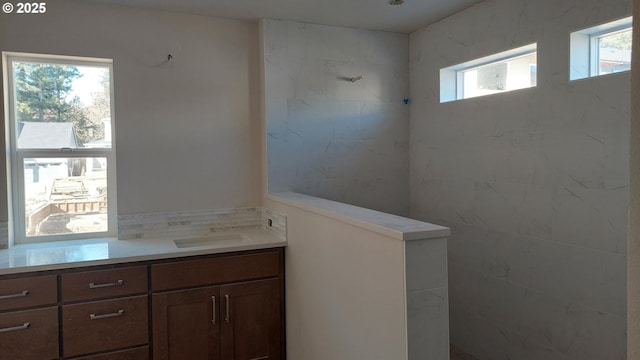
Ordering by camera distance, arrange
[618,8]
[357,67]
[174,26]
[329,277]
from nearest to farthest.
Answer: [618,8]
[329,277]
[174,26]
[357,67]

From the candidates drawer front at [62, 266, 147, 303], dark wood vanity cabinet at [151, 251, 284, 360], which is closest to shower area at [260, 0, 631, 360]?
dark wood vanity cabinet at [151, 251, 284, 360]

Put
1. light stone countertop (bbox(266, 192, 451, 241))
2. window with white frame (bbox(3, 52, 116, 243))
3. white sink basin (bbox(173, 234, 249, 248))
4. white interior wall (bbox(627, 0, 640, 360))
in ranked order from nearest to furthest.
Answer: white interior wall (bbox(627, 0, 640, 360)), light stone countertop (bbox(266, 192, 451, 241)), window with white frame (bbox(3, 52, 116, 243)), white sink basin (bbox(173, 234, 249, 248))

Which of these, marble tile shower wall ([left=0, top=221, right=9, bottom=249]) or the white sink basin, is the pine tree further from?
the white sink basin

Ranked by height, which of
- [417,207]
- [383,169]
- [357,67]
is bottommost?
[417,207]

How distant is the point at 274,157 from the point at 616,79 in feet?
6.97

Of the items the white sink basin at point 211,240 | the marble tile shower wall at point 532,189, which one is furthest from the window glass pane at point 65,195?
the marble tile shower wall at point 532,189

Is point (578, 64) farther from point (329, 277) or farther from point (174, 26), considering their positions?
point (174, 26)

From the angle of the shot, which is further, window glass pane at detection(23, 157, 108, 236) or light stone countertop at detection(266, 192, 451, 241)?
window glass pane at detection(23, 157, 108, 236)

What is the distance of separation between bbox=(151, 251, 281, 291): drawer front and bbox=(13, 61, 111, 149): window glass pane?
1.09 m

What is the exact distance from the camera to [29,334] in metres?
2.32

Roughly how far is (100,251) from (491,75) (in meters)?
2.78

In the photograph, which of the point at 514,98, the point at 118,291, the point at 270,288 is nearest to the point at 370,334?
the point at 270,288

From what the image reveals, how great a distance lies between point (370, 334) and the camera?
1.80m

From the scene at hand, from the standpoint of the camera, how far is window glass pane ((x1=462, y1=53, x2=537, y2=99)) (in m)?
2.66
